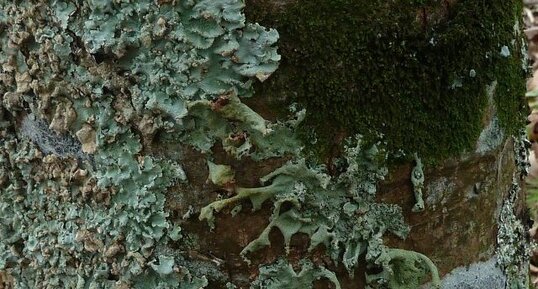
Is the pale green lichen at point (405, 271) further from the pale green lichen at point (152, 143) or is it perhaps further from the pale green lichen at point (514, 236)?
the pale green lichen at point (514, 236)

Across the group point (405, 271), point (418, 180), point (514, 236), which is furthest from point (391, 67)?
point (514, 236)

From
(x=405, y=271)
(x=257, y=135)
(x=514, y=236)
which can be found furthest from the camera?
(x=514, y=236)

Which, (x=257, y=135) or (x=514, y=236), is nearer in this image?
(x=257, y=135)

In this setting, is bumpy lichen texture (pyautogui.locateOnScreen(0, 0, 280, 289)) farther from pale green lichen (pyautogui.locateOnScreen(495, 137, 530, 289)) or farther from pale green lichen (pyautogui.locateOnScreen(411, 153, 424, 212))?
pale green lichen (pyautogui.locateOnScreen(495, 137, 530, 289))

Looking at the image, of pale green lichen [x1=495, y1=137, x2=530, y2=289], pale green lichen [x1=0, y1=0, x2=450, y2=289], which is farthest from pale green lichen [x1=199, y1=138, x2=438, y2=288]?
pale green lichen [x1=495, y1=137, x2=530, y2=289]

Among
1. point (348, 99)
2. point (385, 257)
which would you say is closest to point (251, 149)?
point (348, 99)

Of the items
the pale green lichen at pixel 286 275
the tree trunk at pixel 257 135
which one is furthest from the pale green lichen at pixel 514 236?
the pale green lichen at pixel 286 275

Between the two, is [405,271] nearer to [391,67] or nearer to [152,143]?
[391,67]
